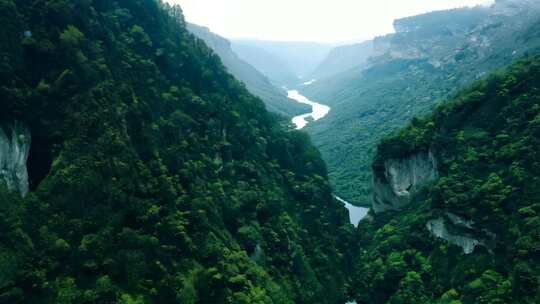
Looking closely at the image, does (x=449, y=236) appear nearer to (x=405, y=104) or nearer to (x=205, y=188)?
(x=205, y=188)

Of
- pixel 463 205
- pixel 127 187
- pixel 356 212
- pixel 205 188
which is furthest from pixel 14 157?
pixel 356 212

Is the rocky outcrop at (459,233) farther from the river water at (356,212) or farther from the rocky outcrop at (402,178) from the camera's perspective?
the river water at (356,212)

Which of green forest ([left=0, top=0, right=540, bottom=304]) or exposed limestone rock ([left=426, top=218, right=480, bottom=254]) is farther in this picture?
exposed limestone rock ([left=426, top=218, right=480, bottom=254])

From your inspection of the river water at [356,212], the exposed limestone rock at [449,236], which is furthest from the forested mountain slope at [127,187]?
the river water at [356,212]

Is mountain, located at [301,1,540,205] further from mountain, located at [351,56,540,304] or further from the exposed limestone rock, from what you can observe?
the exposed limestone rock

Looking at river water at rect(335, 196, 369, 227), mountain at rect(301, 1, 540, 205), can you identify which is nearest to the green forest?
river water at rect(335, 196, 369, 227)

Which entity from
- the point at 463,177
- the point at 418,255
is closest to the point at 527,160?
the point at 463,177
